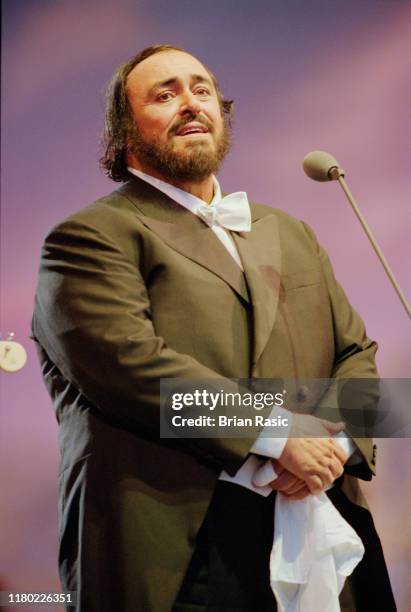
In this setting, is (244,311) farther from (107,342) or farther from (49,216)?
(49,216)

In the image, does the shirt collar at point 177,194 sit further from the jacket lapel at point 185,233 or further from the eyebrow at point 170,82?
the eyebrow at point 170,82

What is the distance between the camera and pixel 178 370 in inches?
73.7

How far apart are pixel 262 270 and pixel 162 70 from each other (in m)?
0.69

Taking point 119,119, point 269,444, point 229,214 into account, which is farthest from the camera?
point 119,119

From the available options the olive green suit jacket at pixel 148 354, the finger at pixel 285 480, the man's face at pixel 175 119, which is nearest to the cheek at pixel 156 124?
the man's face at pixel 175 119

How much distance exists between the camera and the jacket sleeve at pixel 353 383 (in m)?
2.02

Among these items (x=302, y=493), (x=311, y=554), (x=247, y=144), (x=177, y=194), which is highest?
(x=247, y=144)

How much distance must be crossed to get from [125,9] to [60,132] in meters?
0.49

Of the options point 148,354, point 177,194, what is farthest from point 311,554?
point 177,194

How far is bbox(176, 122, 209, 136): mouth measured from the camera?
2.37 meters

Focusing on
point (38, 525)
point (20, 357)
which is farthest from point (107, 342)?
point (38, 525)

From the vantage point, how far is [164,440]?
192cm

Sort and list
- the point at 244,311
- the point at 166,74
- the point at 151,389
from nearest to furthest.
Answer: the point at 151,389
the point at 244,311
the point at 166,74

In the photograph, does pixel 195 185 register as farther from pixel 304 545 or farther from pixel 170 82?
pixel 304 545
